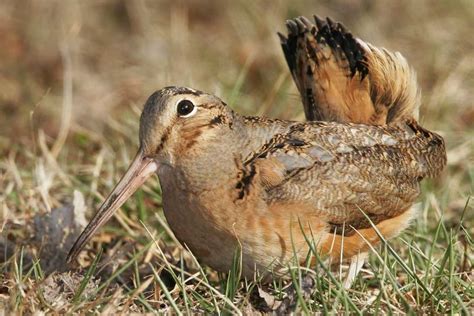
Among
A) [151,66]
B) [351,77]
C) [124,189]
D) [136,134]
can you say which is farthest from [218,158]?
[151,66]

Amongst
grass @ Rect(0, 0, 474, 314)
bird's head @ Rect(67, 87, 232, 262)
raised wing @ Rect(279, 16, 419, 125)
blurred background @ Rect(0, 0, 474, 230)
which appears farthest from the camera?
blurred background @ Rect(0, 0, 474, 230)

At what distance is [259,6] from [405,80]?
442 cm

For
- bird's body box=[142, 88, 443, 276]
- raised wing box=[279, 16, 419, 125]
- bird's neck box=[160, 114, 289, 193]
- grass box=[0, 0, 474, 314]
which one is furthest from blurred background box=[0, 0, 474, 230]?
bird's neck box=[160, 114, 289, 193]

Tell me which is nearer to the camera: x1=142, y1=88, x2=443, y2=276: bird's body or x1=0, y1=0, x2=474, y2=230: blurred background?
x1=142, y1=88, x2=443, y2=276: bird's body

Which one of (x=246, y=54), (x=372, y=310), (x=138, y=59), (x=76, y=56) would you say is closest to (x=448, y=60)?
(x=246, y=54)

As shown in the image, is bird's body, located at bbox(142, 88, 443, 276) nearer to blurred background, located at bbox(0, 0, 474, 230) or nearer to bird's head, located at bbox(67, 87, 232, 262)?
bird's head, located at bbox(67, 87, 232, 262)

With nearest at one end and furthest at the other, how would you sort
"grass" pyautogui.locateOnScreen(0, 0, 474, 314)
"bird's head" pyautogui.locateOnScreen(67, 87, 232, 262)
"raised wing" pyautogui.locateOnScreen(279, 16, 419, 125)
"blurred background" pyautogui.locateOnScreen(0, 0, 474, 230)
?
1. "grass" pyautogui.locateOnScreen(0, 0, 474, 314)
2. "bird's head" pyautogui.locateOnScreen(67, 87, 232, 262)
3. "raised wing" pyautogui.locateOnScreen(279, 16, 419, 125)
4. "blurred background" pyautogui.locateOnScreen(0, 0, 474, 230)

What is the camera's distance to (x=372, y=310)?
4.48 meters

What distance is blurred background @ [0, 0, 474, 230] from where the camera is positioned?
23.1ft

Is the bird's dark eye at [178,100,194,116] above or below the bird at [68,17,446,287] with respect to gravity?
above

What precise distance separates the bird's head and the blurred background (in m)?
1.60

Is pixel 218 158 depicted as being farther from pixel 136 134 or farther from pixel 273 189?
pixel 136 134

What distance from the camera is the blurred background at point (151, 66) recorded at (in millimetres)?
7043

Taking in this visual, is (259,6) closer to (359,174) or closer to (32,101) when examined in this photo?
(32,101)
